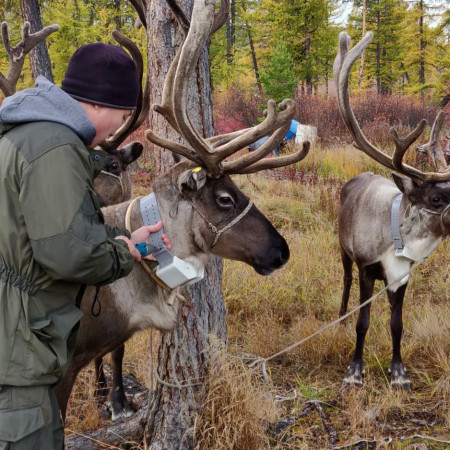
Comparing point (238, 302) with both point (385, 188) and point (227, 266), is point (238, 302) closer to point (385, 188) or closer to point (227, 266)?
point (227, 266)

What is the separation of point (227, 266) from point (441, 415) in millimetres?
3032

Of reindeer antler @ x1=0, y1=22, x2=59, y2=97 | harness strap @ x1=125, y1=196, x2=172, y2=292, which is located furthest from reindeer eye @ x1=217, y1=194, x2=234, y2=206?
reindeer antler @ x1=0, y1=22, x2=59, y2=97

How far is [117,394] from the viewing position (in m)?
3.77

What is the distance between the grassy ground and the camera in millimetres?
3182

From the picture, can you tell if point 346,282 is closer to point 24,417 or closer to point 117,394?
point 117,394

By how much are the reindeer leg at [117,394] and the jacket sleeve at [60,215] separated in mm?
2114

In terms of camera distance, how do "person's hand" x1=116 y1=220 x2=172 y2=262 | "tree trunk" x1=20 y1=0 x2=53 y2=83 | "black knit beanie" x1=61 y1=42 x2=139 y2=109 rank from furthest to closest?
"tree trunk" x1=20 y1=0 x2=53 y2=83, "person's hand" x1=116 y1=220 x2=172 y2=262, "black knit beanie" x1=61 y1=42 x2=139 y2=109

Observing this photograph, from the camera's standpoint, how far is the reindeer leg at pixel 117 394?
3.72m

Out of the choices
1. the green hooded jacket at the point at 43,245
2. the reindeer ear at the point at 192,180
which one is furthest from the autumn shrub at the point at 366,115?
the green hooded jacket at the point at 43,245

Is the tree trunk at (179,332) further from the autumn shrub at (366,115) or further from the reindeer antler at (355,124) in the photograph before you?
the autumn shrub at (366,115)

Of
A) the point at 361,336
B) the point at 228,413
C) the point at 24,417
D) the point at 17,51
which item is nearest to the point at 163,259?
the point at 24,417

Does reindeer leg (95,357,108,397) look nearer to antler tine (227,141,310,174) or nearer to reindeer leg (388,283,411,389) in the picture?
antler tine (227,141,310,174)

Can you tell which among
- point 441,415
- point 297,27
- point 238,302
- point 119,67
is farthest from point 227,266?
point 297,27

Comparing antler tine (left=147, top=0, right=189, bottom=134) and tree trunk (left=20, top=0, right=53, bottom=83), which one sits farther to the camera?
tree trunk (left=20, top=0, right=53, bottom=83)
